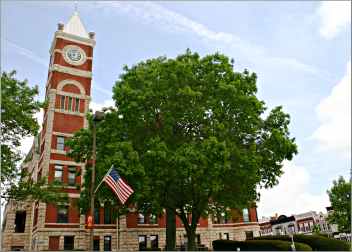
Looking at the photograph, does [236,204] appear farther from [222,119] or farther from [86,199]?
[86,199]

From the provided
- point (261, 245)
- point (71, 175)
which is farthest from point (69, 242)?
point (261, 245)

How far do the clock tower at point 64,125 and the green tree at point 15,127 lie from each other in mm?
12126

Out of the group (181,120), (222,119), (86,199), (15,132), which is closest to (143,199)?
(86,199)

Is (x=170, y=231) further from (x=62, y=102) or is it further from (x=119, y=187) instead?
(x=62, y=102)

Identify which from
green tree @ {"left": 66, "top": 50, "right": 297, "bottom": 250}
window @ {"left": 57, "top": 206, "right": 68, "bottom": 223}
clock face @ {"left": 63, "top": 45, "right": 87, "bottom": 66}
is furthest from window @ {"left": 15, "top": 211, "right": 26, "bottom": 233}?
green tree @ {"left": 66, "top": 50, "right": 297, "bottom": 250}

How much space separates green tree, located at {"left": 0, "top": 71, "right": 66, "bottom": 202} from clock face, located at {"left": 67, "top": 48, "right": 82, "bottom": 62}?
85.6 feet

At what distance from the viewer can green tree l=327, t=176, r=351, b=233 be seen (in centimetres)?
4803

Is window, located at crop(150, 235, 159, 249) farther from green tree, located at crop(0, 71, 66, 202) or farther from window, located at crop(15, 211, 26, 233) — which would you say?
green tree, located at crop(0, 71, 66, 202)

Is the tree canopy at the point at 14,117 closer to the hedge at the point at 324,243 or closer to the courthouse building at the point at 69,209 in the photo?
the courthouse building at the point at 69,209

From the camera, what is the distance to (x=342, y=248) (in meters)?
33.3

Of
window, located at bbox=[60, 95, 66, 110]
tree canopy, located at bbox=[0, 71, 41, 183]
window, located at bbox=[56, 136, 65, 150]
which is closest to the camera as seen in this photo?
tree canopy, located at bbox=[0, 71, 41, 183]

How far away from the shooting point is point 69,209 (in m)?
41.9

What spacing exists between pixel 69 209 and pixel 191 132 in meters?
23.7

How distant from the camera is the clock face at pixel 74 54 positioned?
48.9 metres
